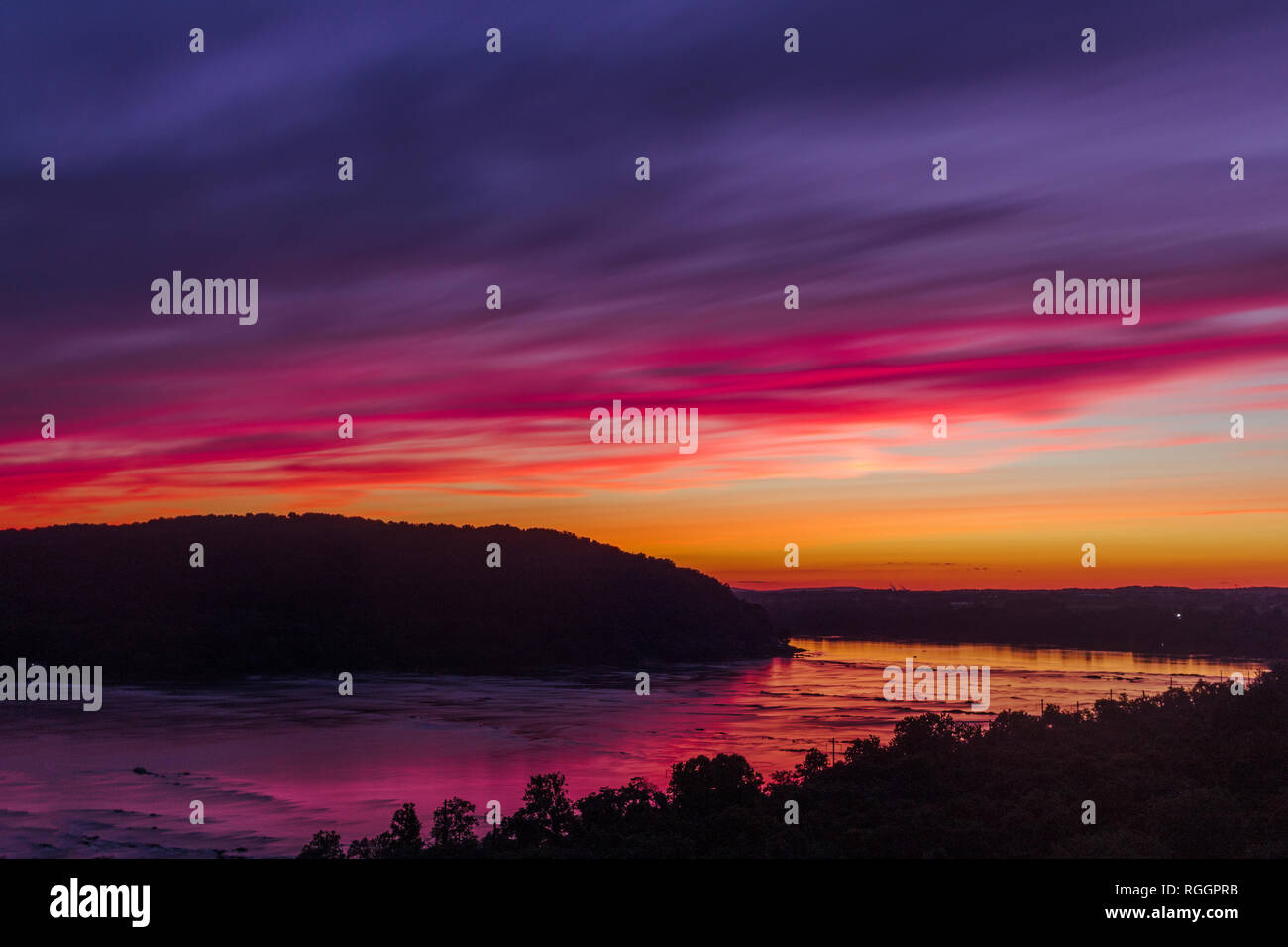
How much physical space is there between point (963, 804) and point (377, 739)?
61.7 meters

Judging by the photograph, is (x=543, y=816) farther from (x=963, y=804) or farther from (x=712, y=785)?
(x=963, y=804)

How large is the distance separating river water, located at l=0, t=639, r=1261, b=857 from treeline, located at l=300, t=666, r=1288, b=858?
1643cm

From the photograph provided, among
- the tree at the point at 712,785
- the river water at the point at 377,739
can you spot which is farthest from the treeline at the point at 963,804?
the river water at the point at 377,739

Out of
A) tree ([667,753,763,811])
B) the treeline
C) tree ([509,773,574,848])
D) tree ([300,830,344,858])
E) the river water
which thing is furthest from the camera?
the river water

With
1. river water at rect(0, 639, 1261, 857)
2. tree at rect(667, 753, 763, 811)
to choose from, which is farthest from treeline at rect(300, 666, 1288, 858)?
river water at rect(0, 639, 1261, 857)

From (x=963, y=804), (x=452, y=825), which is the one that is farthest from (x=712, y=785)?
(x=452, y=825)

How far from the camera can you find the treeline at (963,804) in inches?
1358

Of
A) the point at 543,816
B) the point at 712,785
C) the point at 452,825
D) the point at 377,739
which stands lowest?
the point at 377,739

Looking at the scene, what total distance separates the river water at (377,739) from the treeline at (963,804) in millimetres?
16429

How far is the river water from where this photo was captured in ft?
186

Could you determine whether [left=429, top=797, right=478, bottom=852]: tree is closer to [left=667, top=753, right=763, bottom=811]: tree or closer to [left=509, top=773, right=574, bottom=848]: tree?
[left=509, top=773, right=574, bottom=848]: tree

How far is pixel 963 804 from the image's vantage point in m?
39.2
